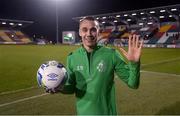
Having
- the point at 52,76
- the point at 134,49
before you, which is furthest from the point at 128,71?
the point at 52,76

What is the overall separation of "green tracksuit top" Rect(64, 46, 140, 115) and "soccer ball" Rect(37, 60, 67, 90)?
0.11m

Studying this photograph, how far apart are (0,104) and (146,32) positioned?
49274mm

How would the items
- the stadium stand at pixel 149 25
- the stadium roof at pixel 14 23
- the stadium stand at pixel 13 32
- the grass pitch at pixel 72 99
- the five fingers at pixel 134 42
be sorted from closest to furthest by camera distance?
the five fingers at pixel 134 42 → the grass pitch at pixel 72 99 → the stadium stand at pixel 149 25 → the stadium stand at pixel 13 32 → the stadium roof at pixel 14 23

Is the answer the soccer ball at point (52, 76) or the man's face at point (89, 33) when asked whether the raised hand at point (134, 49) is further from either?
the soccer ball at point (52, 76)

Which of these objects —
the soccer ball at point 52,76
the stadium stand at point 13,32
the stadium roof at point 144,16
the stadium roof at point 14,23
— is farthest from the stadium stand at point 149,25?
the soccer ball at point 52,76

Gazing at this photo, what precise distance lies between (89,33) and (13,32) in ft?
218

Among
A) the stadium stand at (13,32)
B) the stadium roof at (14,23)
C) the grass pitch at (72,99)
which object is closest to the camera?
the grass pitch at (72,99)

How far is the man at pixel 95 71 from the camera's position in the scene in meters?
3.20

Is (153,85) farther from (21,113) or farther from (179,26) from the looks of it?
(179,26)

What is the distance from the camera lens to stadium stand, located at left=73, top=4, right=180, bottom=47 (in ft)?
160

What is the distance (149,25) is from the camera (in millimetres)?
57125

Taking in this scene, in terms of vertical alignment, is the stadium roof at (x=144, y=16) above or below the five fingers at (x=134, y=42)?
above

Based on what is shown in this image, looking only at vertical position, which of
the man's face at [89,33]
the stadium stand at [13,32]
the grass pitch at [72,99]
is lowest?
the grass pitch at [72,99]

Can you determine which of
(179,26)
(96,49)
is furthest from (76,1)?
(96,49)
